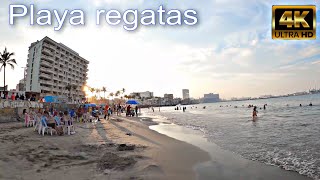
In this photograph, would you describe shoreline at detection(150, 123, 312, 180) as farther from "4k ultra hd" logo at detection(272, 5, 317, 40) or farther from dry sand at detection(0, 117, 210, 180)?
"4k ultra hd" logo at detection(272, 5, 317, 40)

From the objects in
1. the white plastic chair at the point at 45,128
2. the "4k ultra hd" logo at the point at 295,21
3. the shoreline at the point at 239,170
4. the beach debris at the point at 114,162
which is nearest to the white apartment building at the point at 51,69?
the white plastic chair at the point at 45,128

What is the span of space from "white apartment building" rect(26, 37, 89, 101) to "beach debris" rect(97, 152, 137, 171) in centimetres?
6744

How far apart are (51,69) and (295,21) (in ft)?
276

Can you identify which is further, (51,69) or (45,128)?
(51,69)

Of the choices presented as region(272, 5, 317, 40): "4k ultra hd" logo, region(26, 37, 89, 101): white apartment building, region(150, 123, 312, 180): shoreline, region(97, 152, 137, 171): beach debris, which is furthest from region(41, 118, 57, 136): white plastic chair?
region(26, 37, 89, 101): white apartment building

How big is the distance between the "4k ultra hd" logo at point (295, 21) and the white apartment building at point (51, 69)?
70.3 metres

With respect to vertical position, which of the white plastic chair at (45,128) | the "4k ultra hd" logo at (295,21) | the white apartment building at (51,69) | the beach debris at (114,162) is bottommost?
the beach debris at (114,162)

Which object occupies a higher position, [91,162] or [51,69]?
[51,69]

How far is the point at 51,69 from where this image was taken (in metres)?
80.6

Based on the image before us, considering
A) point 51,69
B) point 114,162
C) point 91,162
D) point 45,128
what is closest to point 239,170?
point 114,162

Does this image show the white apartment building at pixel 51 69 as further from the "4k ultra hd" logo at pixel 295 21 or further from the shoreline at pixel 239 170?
the "4k ultra hd" logo at pixel 295 21

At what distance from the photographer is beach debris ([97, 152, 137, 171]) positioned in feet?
22.9

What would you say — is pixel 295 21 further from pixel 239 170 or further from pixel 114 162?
pixel 114 162

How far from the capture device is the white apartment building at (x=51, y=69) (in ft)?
246
